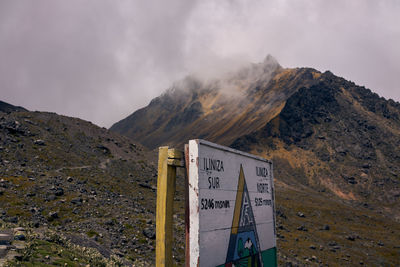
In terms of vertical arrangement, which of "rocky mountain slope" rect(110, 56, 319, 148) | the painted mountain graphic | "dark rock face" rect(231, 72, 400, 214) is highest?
"rocky mountain slope" rect(110, 56, 319, 148)

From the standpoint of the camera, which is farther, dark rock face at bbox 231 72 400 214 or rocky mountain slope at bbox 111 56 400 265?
dark rock face at bbox 231 72 400 214

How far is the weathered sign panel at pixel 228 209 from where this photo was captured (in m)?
3.93

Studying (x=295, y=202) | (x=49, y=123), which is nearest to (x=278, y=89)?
(x=295, y=202)

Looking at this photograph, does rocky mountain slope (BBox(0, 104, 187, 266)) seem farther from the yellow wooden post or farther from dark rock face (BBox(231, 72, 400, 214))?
dark rock face (BBox(231, 72, 400, 214))

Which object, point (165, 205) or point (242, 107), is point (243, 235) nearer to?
point (165, 205)

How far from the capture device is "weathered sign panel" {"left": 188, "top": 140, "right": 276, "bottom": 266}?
3.93m

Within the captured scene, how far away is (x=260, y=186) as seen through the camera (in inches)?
244

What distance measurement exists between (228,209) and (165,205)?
1.31m

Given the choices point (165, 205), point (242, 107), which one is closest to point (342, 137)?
point (242, 107)

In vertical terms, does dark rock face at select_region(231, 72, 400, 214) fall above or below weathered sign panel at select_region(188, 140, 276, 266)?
above

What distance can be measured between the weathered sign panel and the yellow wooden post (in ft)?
0.91

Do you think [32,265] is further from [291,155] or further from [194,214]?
[291,155]

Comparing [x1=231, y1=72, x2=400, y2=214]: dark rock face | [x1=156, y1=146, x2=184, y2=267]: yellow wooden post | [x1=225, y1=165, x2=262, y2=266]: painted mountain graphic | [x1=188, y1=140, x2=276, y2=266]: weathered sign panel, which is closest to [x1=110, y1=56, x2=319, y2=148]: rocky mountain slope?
[x1=231, y1=72, x2=400, y2=214]: dark rock face

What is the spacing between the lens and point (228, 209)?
467cm
